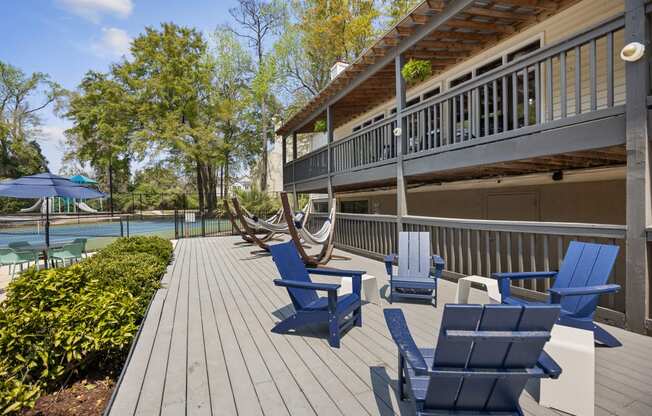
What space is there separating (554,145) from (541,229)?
1.18m

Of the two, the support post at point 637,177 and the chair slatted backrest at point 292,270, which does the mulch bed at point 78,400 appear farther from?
the support post at point 637,177

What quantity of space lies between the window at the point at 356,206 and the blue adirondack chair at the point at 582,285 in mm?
12723

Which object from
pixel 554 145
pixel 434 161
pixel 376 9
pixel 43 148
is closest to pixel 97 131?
pixel 43 148

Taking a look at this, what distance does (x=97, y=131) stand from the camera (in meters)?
28.4

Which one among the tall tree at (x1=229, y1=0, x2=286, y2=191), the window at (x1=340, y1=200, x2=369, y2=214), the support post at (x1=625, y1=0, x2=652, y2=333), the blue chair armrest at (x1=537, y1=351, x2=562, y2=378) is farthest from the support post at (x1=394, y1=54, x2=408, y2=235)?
the tall tree at (x1=229, y1=0, x2=286, y2=191)

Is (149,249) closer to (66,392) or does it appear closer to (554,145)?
(66,392)

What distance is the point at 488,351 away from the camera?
1.79 metres

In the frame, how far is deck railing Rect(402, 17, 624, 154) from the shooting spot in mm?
4215

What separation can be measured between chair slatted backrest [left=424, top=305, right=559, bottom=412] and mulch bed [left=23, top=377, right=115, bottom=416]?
2586 mm

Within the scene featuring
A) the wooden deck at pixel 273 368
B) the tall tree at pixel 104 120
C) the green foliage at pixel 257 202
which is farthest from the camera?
the tall tree at pixel 104 120

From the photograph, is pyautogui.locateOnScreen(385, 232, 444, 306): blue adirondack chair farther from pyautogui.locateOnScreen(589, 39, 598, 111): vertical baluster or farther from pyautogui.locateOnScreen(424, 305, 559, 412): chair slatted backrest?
pyautogui.locateOnScreen(424, 305, 559, 412): chair slatted backrest

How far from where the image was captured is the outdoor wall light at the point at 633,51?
Answer: 141 inches

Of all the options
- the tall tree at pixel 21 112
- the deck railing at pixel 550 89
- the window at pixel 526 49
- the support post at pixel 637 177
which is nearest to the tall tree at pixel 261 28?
the tall tree at pixel 21 112

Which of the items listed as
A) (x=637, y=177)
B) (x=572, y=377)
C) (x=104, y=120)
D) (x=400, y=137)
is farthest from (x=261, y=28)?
(x=572, y=377)
